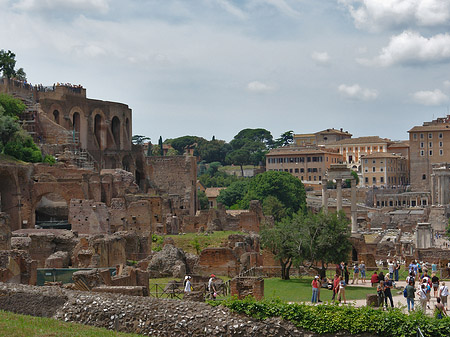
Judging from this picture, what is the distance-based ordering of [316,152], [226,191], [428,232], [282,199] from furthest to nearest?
[316,152], [226,191], [282,199], [428,232]

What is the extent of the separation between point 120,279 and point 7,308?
5.71m

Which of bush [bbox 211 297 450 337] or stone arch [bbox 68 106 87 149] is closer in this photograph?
bush [bbox 211 297 450 337]

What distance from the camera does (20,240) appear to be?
84.3 ft

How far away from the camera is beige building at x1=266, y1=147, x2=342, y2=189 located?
368 feet

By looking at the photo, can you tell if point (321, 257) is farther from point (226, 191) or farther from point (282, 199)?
point (226, 191)

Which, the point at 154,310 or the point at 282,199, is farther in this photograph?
the point at 282,199

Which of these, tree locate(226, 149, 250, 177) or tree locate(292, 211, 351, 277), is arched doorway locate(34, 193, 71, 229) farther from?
tree locate(226, 149, 250, 177)

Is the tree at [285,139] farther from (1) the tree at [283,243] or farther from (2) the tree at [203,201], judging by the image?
(1) the tree at [283,243]

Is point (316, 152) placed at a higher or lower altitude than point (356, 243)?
higher

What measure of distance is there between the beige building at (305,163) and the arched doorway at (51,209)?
7209cm

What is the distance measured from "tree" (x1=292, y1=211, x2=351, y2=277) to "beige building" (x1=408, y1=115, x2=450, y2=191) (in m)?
84.4

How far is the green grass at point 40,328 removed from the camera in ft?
42.4

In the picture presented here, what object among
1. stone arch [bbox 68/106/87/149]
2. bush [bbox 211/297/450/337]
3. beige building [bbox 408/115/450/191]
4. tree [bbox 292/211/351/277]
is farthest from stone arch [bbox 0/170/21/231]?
beige building [bbox 408/115/450/191]

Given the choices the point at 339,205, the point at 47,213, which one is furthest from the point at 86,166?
the point at 339,205
